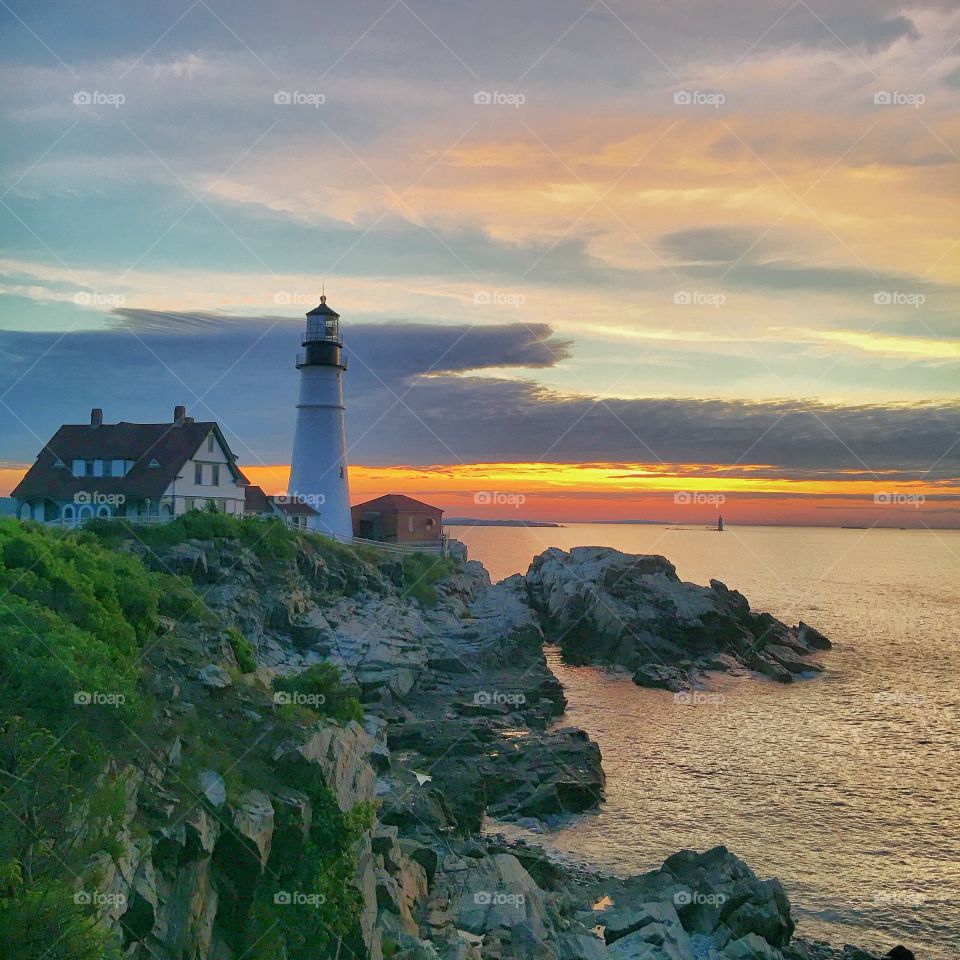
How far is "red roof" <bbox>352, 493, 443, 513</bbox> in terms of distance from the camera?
6738 centimetres

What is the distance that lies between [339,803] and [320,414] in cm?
4410

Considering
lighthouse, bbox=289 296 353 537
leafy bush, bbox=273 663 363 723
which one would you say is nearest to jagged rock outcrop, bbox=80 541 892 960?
leafy bush, bbox=273 663 363 723

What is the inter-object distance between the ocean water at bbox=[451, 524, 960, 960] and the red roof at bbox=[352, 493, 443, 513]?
53.6 feet

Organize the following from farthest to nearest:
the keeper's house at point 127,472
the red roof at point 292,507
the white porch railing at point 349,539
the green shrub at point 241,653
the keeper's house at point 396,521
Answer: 1. the keeper's house at point 396,521
2. the red roof at point 292,507
3. the keeper's house at point 127,472
4. the white porch railing at point 349,539
5. the green shrub at point 241,653

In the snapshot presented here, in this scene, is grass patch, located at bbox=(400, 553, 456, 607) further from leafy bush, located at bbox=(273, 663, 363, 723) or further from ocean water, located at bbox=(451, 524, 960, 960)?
leafy bush, located at bbox=(273, 663, 363, 723)

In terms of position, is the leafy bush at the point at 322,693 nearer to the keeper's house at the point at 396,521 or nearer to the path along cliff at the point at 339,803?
the path along cliff at the point at 339,803

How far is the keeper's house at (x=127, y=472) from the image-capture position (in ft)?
152

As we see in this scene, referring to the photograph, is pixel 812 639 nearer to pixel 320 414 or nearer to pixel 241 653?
pixel 320 414

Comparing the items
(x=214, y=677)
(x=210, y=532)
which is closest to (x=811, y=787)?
(x=214, y=677)

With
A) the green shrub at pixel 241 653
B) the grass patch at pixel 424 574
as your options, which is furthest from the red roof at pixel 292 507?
the green shrub at pixel 241 653

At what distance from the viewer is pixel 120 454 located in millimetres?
48312

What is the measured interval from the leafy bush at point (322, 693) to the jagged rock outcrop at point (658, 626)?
38225 mm

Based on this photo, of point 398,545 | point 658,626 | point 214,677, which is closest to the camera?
point 214,677

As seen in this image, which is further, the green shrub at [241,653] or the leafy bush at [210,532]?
the leafy bush at [210,532]
